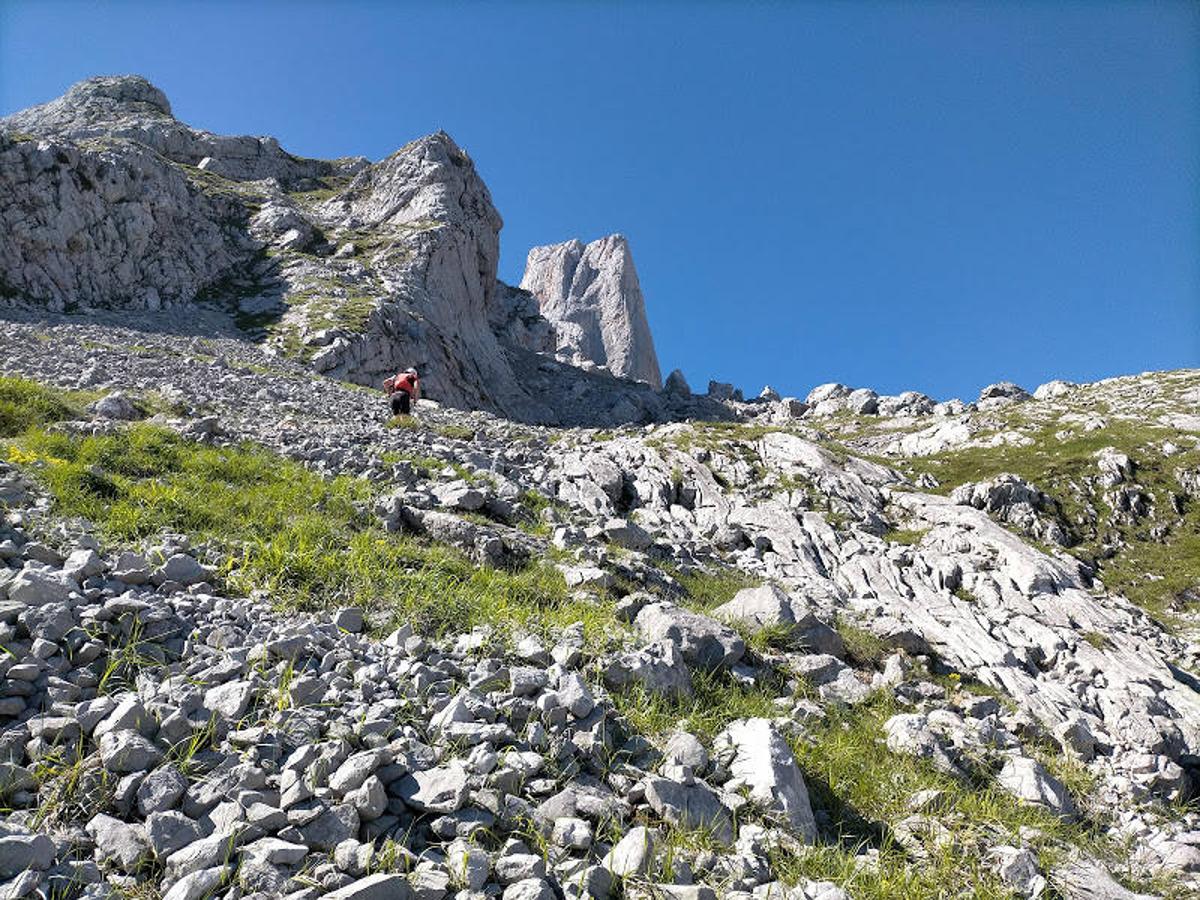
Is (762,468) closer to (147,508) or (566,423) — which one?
(147,508)

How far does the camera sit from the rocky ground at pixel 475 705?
13.4 feet

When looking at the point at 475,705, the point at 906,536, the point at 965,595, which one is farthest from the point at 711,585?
the point at 906,536

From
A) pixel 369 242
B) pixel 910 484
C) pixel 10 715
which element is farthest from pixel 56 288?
pixel 910 484

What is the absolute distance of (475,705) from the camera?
553 centimetres

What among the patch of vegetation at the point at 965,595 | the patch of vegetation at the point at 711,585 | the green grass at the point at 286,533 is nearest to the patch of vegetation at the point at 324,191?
the green grass at the point at 286,533

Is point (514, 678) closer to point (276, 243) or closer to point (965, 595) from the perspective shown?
point (965, 595)

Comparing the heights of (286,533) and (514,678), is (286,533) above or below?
above

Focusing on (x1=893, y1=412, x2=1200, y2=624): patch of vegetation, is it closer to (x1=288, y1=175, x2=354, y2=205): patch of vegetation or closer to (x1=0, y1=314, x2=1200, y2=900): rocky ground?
(x1=0, y1=314, x2=1200, y2=900): rocky ground

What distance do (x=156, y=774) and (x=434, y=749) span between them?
1942 millimetres

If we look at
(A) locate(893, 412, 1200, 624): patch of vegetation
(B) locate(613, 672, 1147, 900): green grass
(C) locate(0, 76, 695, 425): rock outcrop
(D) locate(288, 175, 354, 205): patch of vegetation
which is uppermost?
(D) locate(288, 175, 354, 205): patch of vegetation

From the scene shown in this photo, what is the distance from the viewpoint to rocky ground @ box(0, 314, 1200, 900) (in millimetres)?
4074

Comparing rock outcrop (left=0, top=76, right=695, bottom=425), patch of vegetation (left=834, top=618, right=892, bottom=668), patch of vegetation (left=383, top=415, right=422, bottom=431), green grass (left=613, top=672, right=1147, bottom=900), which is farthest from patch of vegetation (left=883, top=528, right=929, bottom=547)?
rock outcrop (left=0, top=76, right=695, bottom=425)

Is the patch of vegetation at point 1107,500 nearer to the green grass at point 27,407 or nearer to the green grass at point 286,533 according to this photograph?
the green grass at point 286,533

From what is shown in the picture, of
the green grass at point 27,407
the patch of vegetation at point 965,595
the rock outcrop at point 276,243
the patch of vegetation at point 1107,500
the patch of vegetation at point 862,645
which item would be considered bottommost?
the patch of vegetation at point 862,645
